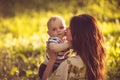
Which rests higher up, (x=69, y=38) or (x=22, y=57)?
(x=69, y=38)

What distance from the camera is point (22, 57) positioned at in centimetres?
802

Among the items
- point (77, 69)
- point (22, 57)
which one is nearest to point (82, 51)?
point (77, 69)

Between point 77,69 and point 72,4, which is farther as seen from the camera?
point 72,4

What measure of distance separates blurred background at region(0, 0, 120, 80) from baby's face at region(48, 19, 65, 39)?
4.19ft

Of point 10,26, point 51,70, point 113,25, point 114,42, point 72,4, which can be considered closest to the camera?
point 51,70

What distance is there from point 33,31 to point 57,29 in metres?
6.40

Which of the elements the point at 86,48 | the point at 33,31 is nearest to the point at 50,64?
the point at 86,48

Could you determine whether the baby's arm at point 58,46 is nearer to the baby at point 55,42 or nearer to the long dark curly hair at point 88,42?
the baby at point 55,42

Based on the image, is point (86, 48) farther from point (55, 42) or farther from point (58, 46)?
point (55, 42)

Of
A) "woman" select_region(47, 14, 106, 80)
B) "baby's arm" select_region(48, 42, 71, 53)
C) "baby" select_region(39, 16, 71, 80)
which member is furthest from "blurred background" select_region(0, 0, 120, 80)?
"woman" select_region(47, 14, 106, 80)

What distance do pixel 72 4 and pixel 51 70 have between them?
9223 millimetres

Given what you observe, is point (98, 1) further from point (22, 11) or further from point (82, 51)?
point (22, 11)

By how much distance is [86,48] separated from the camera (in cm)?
508

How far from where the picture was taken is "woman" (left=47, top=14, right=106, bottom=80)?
509cm
